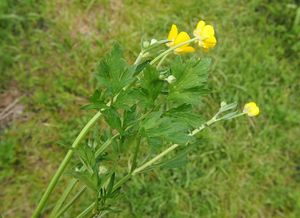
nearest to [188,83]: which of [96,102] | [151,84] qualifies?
[151,84]

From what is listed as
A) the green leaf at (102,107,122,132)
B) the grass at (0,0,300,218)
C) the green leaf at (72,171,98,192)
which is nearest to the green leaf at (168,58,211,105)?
the green leaf at (102,107,122,132)

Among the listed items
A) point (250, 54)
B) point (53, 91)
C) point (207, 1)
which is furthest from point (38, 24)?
point (250, 54)

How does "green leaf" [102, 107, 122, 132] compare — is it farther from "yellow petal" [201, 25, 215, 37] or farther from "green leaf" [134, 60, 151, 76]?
"yellow petal" [201, 25, 215, 37]

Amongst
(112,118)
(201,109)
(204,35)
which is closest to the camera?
(112,118)

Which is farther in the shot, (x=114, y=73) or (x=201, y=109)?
(x=201, y=109)

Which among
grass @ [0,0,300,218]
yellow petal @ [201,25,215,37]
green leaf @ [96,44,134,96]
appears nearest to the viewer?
green leaf @ [96,44,134,96]

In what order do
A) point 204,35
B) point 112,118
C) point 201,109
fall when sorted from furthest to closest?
point 201,109
point 204,35
point 112,118

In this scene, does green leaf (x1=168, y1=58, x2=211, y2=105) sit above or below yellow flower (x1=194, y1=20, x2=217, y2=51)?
below

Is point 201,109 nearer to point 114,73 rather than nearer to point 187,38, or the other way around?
point 187,38

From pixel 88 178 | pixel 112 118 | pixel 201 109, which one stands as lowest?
pixel 201 109
